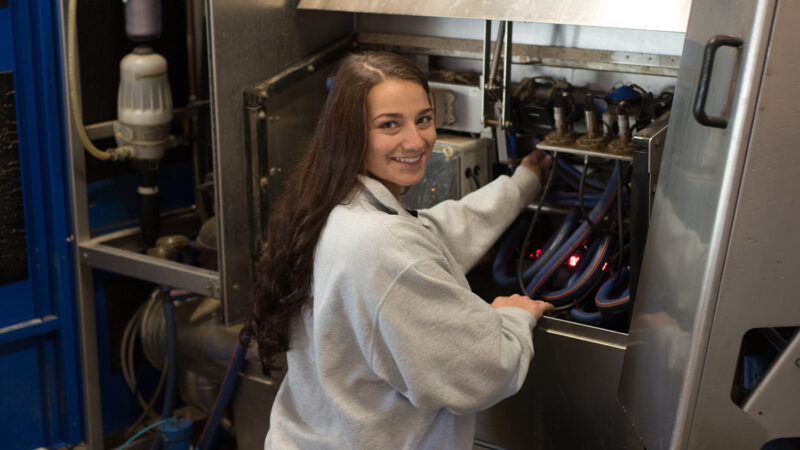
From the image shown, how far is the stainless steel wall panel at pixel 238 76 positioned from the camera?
2191 mm

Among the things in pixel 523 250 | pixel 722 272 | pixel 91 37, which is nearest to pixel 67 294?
pixel 91 37

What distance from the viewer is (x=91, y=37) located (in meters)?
2.56

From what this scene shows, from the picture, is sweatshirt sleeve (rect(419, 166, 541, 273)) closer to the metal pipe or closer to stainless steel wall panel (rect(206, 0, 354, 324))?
the metal pipe

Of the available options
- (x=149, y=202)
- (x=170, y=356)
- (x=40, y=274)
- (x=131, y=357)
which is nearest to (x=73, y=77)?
(x=149, y=202)

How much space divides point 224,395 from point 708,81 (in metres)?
1.68

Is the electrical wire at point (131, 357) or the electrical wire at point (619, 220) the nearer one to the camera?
the electrical wire at point (619, 220)

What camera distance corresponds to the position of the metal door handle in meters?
1.24

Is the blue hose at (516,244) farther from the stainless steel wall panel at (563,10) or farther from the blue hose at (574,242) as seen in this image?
the stainless steel wall panel at (563,10)

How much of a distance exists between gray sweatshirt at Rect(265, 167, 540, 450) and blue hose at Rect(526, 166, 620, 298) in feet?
1.00

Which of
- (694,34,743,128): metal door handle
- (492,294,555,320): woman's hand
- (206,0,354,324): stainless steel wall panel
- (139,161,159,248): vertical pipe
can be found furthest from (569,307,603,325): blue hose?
(139,161,159,248): vertical pipe

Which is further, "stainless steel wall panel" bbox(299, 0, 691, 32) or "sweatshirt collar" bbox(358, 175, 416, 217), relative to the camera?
"stainless steel wall panel" bbox(299, 0, 691, 32)

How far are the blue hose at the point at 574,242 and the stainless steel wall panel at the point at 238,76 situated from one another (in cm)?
76

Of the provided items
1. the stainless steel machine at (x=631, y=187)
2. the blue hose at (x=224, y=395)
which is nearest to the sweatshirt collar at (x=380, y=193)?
the stainless steel machine at (x=631, y=187)

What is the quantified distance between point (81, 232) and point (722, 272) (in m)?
1.89
